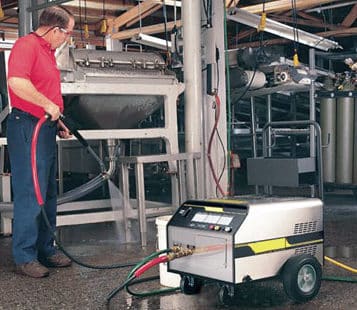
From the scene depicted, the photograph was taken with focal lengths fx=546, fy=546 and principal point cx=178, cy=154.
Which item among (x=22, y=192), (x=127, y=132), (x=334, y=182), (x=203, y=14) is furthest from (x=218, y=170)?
(x=334, y=182)

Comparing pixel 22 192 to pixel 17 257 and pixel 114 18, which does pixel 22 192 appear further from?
pixel 114 18

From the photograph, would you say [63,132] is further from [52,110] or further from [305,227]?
[305,227]

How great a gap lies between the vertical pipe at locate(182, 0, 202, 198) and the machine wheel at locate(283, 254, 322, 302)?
1261 millimetres

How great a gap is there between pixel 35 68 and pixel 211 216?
40.7 inches

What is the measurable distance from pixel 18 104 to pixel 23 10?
3.66ft

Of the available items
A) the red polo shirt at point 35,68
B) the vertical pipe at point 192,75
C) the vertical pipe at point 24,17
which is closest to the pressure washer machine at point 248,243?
the red polo shirt at point 35,68

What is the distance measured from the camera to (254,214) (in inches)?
69.4

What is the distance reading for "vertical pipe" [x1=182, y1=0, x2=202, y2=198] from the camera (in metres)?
3.07

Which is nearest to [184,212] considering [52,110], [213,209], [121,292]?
[213,209]

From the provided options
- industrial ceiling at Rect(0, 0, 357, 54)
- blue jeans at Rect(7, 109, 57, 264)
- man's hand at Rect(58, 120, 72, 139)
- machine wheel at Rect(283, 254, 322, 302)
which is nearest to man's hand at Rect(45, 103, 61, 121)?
blue jeans at Rect(7, 109, 57, 264)

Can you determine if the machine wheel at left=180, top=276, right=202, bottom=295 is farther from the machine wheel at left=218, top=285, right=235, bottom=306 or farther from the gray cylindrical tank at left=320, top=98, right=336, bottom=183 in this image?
the gray cylindrical tank at left=320, top=98, right=336, bottom=183

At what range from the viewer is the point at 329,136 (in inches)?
188

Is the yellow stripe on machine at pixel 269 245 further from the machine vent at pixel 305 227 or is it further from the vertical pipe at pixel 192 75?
the vertical pipe at pixel 192 75

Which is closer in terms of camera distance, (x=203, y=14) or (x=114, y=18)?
(x=203, y=14)
